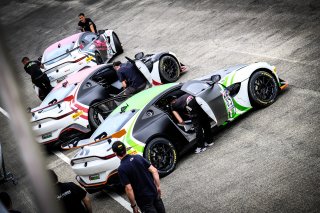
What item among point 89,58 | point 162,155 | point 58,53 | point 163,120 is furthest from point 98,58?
point 162,155

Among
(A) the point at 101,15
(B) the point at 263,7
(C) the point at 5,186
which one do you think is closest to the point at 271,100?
(C) the point at 5,186

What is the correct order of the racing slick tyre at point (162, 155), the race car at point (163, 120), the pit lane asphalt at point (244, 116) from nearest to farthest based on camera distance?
the pit lane asphalt at point (244, 116) < the race car at point (163, 120) < the racing slick tyre at point (162, 155)

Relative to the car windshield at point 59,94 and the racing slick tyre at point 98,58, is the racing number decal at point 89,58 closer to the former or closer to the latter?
the racing slick tyre at point 98,58

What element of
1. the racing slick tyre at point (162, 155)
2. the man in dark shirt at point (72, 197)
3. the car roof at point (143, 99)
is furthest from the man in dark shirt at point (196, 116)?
the man in dark shirt at point (72, 197)

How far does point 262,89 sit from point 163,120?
230 centimetres

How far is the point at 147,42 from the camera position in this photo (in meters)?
17.7

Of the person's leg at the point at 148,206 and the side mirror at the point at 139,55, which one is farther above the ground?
the side mirror at the point at 139,55

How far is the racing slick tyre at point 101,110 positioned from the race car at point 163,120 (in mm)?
1618

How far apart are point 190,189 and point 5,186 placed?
488 centimetres

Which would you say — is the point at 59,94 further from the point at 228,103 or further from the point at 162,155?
the point at 228,103

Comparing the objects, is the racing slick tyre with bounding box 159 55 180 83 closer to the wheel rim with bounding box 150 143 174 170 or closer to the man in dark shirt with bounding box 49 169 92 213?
the wheel rim with bounding box 150 143 174 170

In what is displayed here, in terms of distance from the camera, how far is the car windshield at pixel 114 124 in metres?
8.40

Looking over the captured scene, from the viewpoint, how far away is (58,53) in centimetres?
1538

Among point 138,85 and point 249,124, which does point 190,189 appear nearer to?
point 249,124
